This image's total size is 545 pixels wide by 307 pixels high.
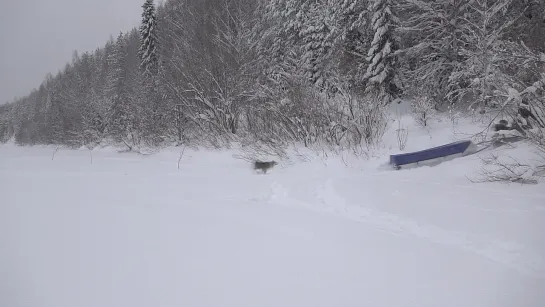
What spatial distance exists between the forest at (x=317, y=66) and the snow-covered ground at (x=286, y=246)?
5559 millimetres

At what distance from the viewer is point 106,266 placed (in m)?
3.28

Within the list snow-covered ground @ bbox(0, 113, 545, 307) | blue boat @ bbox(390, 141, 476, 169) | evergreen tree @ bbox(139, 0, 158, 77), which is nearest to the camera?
snow-covered ground @ bbox(0, 113, 545, 307)

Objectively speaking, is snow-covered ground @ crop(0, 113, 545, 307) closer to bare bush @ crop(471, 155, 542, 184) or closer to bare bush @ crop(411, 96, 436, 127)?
bare bush @ crop(471, 155, 542, 184)

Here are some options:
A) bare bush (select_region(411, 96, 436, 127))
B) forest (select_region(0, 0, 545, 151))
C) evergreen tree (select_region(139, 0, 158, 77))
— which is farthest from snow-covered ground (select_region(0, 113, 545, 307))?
evergreen tree (select_region(139, 0, 158, 77))

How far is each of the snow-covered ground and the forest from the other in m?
5.56

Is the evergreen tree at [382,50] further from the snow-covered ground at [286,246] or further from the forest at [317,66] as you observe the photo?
the snow-covered ground at [286,246]

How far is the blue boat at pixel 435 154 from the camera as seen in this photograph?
835 cm

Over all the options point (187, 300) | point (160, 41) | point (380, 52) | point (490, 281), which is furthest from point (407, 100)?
point (160, 41)

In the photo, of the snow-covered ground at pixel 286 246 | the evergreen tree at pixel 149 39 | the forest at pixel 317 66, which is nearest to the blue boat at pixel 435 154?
the snow-covered ground at pixel 286 246

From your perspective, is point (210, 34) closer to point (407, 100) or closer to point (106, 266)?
point (407, 100)

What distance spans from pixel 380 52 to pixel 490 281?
1568cm

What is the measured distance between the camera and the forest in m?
12.0

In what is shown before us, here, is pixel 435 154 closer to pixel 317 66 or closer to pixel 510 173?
pixel 510 173

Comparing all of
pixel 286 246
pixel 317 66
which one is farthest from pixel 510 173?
pixel 317 66
